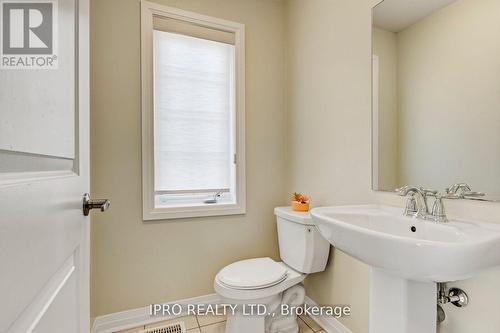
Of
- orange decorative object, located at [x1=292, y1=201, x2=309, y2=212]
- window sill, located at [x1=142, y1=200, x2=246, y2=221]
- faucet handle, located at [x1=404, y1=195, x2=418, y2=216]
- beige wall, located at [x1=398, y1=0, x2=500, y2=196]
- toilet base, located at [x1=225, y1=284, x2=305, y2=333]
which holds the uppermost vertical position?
beige wall, located at [x1=398, y1=0, x2=500, y2=196]

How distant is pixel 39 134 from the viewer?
40cm

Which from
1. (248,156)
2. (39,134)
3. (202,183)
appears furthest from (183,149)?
(39,134)

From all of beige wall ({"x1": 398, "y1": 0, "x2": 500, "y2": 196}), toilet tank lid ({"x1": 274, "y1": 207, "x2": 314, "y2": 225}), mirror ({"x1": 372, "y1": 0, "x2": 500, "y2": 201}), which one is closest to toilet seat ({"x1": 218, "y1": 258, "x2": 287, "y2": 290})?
toilet tank lid ({"x1": 274, "y1": 207, "x2": 314, "y2": 225})

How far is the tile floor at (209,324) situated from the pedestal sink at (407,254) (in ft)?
2.46

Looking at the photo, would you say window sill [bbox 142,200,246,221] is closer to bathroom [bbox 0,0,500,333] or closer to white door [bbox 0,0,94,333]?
bathroom [bbox 0,0,500,333]

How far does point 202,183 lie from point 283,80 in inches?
42.7

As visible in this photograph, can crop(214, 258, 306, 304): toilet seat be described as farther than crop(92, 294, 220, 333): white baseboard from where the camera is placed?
No

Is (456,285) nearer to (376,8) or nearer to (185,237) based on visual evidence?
(376,8)

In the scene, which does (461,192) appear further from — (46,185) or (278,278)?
(46,185)

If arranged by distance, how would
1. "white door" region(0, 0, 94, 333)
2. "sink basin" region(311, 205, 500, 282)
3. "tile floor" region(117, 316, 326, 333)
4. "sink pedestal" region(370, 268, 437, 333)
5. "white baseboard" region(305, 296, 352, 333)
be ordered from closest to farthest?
"white door" region(0, 0, 94, 333) → "sink basin" region(311, 205, 500, 282) → "sink pedestal" region(370, 268, 437, 333) → "white baseboard" region(305, 296, 352, 333) → "tile floor" region(117, 316, 326, 333)

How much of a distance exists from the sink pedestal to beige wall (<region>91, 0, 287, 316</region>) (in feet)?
3.77

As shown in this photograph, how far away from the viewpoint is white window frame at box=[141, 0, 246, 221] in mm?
1663

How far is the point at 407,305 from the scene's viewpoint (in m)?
0.87

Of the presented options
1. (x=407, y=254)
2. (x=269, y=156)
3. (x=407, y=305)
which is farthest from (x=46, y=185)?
(x=269, y=156)
